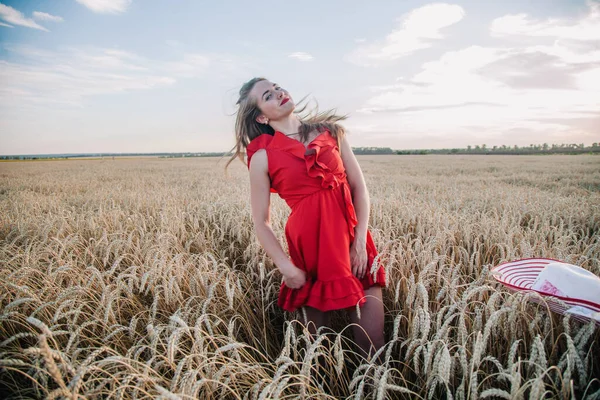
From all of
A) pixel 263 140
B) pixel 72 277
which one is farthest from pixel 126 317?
pixel 263 140

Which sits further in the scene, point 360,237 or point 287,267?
point 360,237

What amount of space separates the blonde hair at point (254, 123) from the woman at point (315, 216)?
11 millimetres

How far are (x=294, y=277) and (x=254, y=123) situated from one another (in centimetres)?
109

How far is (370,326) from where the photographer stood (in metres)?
1.67

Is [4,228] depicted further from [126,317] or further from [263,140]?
[263,140]

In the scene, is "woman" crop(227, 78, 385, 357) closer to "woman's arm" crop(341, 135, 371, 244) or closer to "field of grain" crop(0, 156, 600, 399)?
"woman's arm" crop(341, 135, 371, 244)

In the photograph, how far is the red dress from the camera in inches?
67.7

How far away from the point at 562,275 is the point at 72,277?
2974 mm

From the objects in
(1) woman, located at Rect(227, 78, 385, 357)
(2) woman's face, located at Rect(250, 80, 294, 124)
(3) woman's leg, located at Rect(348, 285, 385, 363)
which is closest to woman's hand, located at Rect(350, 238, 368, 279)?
A: (1) woman, located at Rect(227, 78, 385, 357)

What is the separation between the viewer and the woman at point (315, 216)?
1.72 meters

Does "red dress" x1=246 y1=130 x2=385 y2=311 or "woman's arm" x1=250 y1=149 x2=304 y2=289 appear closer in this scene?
"red dress" x1=246 y1=130 x2=385 y2=311

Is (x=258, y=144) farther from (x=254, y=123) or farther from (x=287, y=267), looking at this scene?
(x=287, y=267)

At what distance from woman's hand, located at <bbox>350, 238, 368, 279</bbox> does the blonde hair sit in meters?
0.66

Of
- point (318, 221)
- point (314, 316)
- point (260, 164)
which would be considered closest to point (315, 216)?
point (318, 221)
